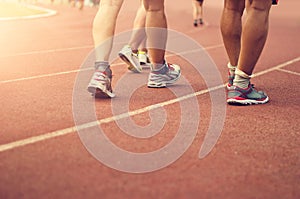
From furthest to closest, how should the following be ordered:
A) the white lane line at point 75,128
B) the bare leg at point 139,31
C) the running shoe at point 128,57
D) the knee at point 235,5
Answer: the bare leg at point 139,31, the running shoe at point 128,57, the knee at point 235,5, the white lane line at point 75,128

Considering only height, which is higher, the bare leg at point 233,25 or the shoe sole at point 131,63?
the bare leg at point 233,25

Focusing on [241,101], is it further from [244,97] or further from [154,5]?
[154,5]

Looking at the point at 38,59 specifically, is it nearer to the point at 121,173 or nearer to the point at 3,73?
the point at 3,73

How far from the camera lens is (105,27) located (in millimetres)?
3430

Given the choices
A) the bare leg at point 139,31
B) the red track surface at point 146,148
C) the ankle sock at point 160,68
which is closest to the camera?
the red track surface at point 146,148

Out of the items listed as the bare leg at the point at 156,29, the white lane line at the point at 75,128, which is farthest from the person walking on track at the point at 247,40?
the bare leg at the point at 156,29

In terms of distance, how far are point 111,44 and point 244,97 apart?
4.00 ft

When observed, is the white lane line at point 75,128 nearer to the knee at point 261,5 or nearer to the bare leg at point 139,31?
the knee at point 261,5

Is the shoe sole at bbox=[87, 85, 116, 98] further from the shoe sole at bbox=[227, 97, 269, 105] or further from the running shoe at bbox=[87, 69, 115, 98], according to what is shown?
the shoe sole at bbox=[227, 97, 269, 105]

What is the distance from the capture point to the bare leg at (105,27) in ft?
11.2

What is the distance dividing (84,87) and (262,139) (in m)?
1.93

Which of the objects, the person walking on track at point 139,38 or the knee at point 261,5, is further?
the person walking on track at point 139,38

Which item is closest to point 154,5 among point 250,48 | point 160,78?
point 160,78

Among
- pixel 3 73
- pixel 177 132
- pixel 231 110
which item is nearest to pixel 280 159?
pixel 177 132
